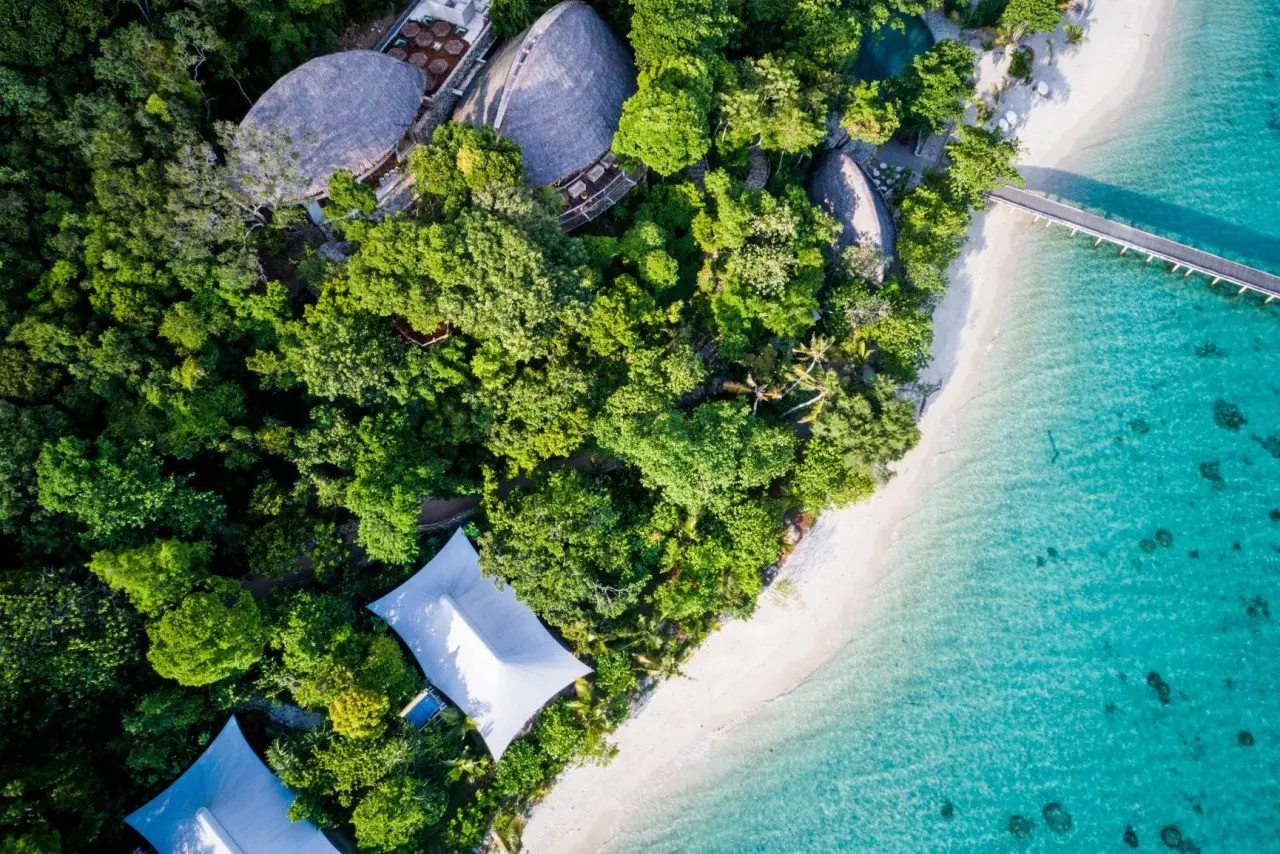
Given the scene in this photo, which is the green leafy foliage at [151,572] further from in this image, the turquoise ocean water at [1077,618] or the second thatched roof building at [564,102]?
the turquoise ocean water at [1077,618]

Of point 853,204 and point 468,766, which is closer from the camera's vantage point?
point 468,766

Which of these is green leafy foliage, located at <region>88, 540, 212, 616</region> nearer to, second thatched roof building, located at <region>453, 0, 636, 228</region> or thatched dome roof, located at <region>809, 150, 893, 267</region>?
second thatched roof building, located at <region>453, 0, 636, 228</region>

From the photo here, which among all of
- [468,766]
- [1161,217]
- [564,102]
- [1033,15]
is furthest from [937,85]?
[468,766]

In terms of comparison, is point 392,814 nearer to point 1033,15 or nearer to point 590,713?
point 590,713

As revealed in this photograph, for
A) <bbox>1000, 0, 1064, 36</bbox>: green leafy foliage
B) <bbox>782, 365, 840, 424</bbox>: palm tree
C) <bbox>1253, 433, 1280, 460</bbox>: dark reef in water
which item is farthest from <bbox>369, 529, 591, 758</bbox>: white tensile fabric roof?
<bbox>1000, 0, 1064, 36</bbox>: green leafy foliage

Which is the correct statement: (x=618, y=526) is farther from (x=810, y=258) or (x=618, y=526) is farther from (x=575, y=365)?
(x=810, y=258)

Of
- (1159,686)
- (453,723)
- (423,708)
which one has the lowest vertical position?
(1159,686)

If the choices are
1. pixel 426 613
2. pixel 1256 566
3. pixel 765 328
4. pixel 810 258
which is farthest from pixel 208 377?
pixel 1256 566
